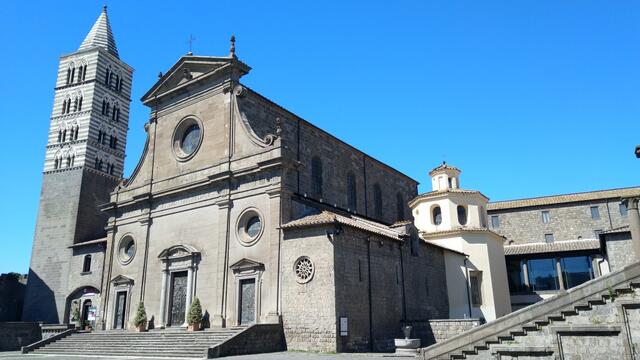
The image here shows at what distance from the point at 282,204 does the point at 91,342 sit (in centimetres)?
1156

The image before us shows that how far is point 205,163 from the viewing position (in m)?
26.2

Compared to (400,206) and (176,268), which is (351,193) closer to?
(400,206)

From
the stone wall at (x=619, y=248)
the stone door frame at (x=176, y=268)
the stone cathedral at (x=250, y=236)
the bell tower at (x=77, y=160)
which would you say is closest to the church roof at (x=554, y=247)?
the stone cathedral at (x=250, y=236)

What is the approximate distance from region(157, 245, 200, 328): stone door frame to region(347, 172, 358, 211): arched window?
10428 millimetres

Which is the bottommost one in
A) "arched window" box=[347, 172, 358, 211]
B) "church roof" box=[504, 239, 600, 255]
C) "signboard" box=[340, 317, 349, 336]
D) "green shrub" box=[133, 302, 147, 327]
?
"signboard" box=[340, 317, 349, 336]

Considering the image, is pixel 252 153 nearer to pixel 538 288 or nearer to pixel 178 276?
pixel 178 276

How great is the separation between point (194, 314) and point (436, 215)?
18.0 metres

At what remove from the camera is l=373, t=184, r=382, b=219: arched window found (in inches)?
1320

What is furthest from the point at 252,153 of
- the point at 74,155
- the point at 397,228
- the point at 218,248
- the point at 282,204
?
the point at 74,155

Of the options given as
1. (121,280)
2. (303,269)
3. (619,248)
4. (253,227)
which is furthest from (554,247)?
(121,280)

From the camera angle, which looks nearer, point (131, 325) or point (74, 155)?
point (131, 325)

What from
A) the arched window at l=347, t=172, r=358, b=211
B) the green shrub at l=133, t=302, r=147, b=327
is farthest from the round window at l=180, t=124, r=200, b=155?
the arched window at l=347, t=172, r=358, b=211

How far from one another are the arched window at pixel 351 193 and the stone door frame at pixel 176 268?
34.2 ft

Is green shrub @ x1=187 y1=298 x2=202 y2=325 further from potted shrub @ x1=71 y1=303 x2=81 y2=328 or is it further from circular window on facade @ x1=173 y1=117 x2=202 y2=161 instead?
potted shrub @ x1=71 y1=303 x2=81 y2=328
